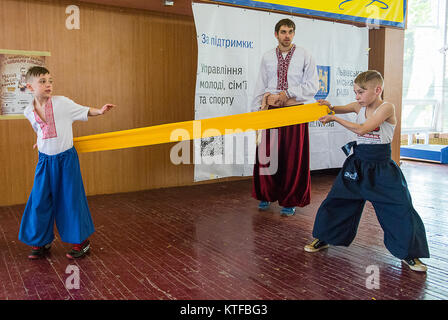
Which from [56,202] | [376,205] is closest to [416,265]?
[376,205]

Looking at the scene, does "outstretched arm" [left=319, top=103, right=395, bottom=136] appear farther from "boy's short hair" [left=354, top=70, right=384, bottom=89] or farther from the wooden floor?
the wooden floor

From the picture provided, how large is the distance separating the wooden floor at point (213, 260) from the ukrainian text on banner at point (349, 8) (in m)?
2.47

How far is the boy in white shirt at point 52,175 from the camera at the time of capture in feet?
9.34

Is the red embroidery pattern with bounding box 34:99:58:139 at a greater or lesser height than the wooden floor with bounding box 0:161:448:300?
greater

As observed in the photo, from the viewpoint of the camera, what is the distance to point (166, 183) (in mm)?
5629

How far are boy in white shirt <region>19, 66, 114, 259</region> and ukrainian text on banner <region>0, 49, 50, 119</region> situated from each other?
6.14 ft

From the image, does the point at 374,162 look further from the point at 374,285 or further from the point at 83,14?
the point at 83,14

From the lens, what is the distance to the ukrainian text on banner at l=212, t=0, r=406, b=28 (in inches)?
202

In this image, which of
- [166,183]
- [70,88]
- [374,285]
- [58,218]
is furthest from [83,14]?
[374,285]

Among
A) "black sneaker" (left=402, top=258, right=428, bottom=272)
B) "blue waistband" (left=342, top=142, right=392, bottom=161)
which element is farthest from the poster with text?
"black sneaker" (left=402, top=258, right=428, bottom=272)

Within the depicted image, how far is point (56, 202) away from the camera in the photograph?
116 inches

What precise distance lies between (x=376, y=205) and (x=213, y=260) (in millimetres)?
1175

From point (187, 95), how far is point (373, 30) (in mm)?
3259

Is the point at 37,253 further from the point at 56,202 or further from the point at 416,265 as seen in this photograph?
the point at 416,265
